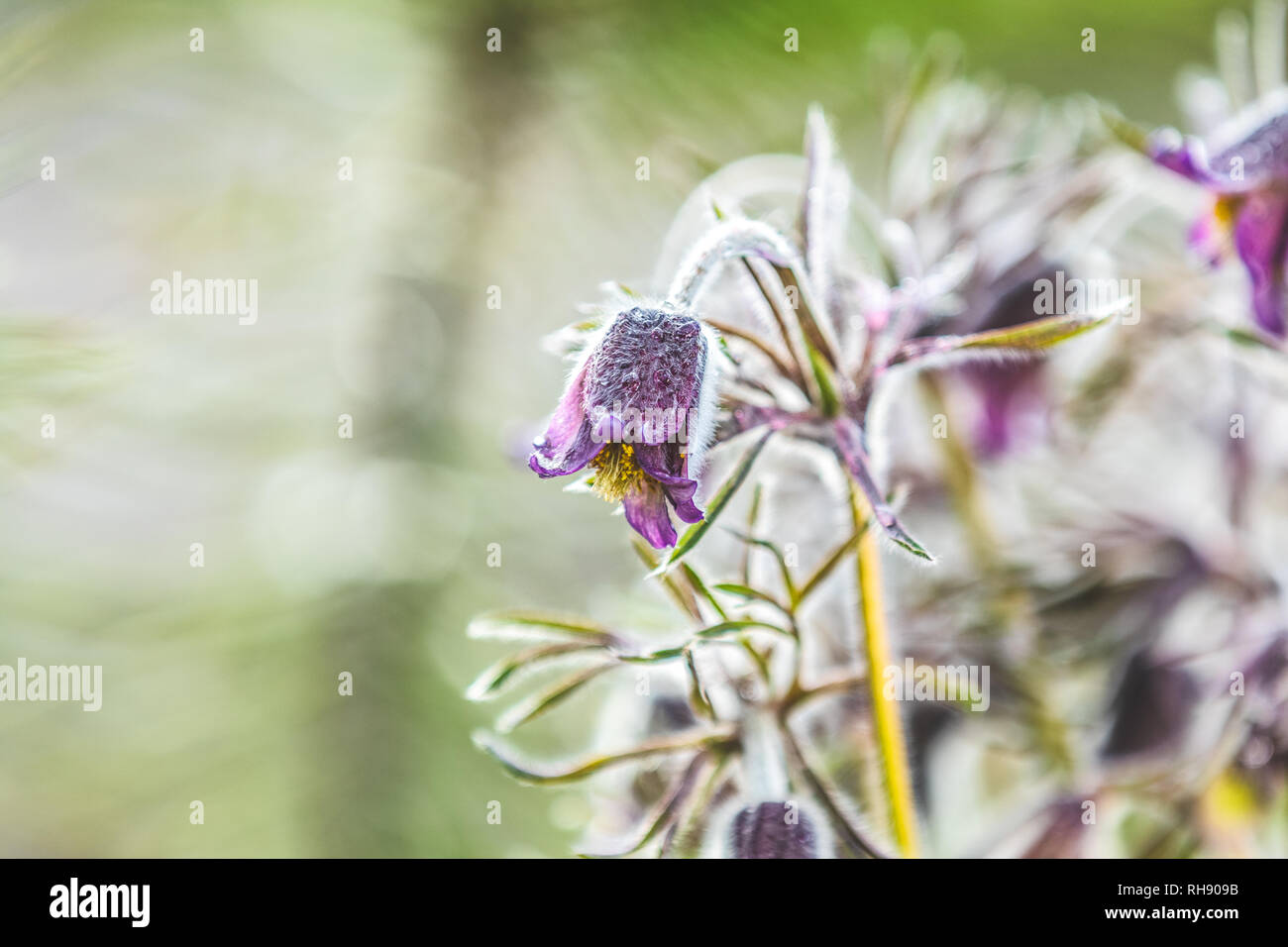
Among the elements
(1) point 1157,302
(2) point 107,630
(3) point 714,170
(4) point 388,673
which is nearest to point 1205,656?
(1) point 1157,302

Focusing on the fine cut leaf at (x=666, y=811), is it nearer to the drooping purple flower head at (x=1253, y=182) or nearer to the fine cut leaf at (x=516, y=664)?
the fine cut leaf at (x=516, y=664)

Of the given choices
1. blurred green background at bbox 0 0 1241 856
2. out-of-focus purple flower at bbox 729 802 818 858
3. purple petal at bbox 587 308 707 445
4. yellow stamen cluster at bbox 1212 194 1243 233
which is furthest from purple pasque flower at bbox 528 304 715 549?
blurred green background at bbox 0 0 1241 856

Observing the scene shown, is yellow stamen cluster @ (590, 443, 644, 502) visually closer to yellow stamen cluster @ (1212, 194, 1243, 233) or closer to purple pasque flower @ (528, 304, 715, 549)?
purple pasque flower @ (528, 304, 715, 549)

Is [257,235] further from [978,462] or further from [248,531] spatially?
[978,462]

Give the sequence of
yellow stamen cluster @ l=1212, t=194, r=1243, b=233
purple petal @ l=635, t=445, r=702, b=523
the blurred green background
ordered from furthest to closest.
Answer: the blurred green background → yellow stamen cluster @ l=1212, t=194, r=1243, b=233 → purple petal @ l=635, t=445, r=702, b=523

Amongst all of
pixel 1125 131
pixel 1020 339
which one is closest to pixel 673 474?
pixel 1020 339

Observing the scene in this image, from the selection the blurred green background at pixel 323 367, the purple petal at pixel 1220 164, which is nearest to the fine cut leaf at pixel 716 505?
the purple petal at pixel 1220 164

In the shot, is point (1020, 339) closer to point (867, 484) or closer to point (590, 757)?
point (867, 484)
